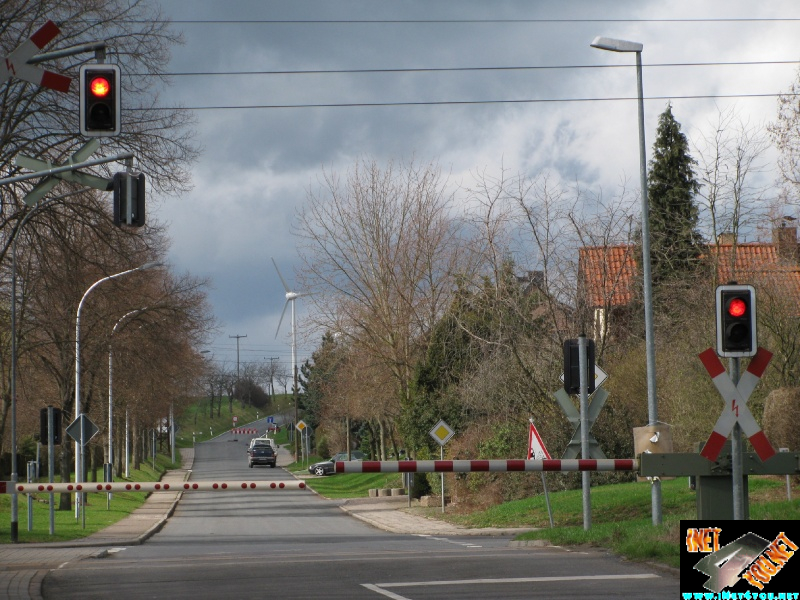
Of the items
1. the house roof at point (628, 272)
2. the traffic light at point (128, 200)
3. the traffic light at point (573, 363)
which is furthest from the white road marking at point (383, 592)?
the house roof at point (628, 272)

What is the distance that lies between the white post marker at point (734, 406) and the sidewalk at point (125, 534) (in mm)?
7458

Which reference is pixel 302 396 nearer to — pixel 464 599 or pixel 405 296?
pixel 405 296

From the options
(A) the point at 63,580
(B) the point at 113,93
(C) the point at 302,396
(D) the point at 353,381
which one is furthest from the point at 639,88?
(C) the point at 302,396

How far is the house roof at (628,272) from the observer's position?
28094mm

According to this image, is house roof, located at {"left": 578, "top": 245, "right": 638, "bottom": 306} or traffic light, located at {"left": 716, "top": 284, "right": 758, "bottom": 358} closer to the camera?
traffic light, located at {"left": 716, "top": 284, "right": 758, "bottom": 358}

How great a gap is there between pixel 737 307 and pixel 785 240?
66.1ft

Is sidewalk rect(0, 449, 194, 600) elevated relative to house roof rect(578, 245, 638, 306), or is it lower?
lower

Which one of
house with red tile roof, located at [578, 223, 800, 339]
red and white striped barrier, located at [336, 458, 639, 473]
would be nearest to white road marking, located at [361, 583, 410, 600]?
red and white striped barrier, located at [336, 458, 639, 473]

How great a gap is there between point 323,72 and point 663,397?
13789mm

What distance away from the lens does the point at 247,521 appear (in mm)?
35812

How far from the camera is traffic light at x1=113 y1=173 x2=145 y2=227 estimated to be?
14.3 meters

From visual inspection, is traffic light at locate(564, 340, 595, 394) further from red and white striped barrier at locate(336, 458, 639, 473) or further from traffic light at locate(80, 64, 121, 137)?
traffic light at locate(80, 64, 121, 137)

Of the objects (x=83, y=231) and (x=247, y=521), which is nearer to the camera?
(x=83, y=231)

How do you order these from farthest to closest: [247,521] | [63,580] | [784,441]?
[247,521], [784,441], [63,580]
